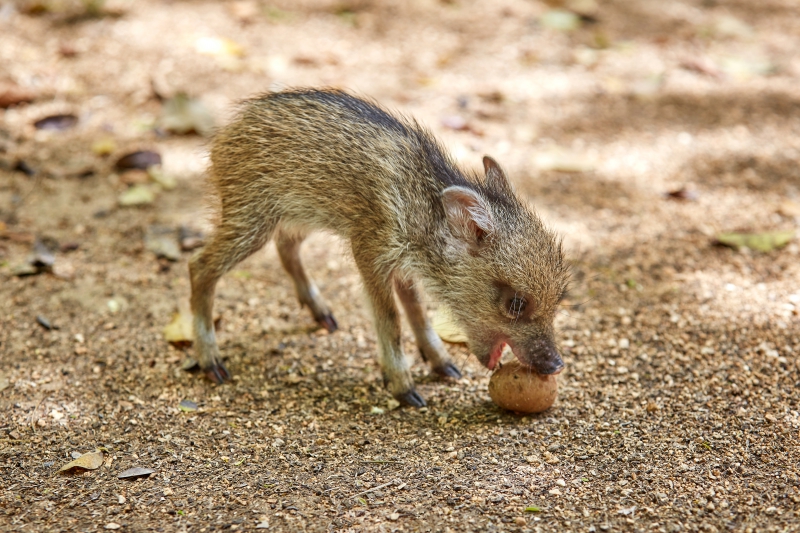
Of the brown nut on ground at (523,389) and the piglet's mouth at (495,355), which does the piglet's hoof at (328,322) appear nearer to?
the piglet's mouth at (495,355)

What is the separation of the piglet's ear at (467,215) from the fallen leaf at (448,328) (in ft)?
1.65

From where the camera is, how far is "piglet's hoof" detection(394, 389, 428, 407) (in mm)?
4906

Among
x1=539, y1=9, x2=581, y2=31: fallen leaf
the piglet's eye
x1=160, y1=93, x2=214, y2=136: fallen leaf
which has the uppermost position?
x1=539, y1=9, x2=581, y2=31: fallen leaf

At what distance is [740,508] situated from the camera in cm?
377

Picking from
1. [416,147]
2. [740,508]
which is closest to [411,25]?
[416,147]

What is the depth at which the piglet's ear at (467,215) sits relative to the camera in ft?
15.1

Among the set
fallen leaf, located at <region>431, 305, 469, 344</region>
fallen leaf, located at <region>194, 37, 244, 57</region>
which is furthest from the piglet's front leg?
fallen leaf, located at <region>194, 37, 244, 57</region>

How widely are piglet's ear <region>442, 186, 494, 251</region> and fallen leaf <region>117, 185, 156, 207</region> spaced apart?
341 centimetres

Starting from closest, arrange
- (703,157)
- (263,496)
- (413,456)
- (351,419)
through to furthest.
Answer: (263,496), (413,456), (351,419), (703,157)

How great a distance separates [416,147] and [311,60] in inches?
184

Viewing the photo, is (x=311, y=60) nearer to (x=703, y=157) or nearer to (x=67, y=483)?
(x=703, y=157)

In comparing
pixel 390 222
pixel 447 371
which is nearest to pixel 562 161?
pixel 447 371

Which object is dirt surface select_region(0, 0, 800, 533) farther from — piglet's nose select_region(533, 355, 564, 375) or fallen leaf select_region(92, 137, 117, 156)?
A: piglet's nose select_region(533, 355, 564, 375)

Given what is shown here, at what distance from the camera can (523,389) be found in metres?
4.51
